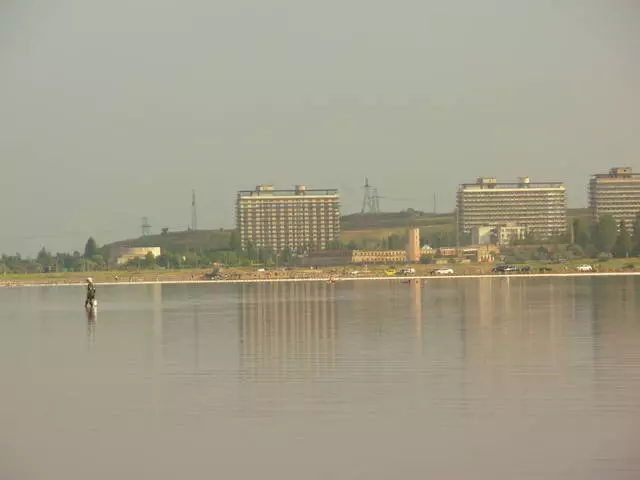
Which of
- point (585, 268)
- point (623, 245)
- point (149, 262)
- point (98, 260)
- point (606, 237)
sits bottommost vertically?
point (585, 268)

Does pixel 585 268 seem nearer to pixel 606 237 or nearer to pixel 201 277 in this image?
pixel 606 237

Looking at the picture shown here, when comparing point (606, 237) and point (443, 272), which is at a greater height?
point (606, 237)

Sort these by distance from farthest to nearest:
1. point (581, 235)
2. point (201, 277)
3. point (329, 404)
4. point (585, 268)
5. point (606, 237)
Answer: point (581, 235), point (606, 237), point (201, 277), point (585, 268), point (329, 404)

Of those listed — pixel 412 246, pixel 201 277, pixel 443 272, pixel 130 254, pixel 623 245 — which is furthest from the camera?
pixel 130 254

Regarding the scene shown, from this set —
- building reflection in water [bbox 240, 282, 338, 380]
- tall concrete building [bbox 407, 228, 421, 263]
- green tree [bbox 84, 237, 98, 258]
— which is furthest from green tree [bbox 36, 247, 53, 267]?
building reflection in water [bbox 240, 282, 338, 380]

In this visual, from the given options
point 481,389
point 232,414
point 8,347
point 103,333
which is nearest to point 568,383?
point 481,389

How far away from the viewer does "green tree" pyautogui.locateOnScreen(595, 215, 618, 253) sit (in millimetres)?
134000

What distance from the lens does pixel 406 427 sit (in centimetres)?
1463

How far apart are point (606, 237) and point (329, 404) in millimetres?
121774

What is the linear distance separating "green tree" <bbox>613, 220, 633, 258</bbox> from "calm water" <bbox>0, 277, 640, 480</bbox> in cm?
10031

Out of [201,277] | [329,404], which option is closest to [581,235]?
[201,277]

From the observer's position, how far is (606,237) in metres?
134

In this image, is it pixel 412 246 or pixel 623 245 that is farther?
pixel 412 246

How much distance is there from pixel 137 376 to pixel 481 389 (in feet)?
20.6
